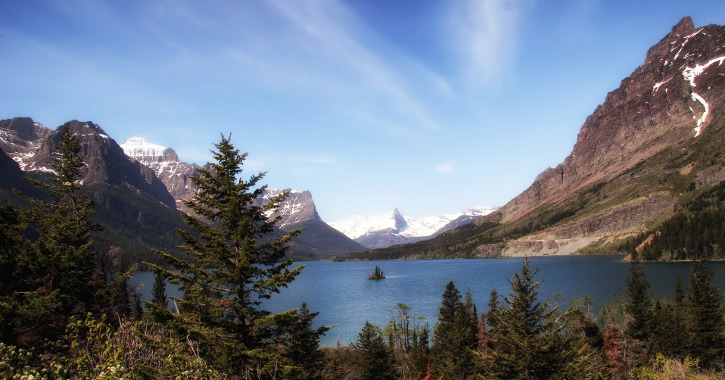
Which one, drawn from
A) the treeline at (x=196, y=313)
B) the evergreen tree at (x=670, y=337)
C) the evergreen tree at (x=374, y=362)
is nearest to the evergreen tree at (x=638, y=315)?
the evergreen tree at (x=670, y=337)

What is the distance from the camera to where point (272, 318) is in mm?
17266

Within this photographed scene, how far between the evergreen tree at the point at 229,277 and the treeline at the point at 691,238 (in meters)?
192

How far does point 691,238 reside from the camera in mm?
173625

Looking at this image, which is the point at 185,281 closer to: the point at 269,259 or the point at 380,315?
the point at 269,259

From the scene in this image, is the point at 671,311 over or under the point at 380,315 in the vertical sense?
over

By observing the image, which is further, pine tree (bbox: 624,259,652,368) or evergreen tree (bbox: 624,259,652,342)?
evergreen tree (bbox: 624,259,652,342)

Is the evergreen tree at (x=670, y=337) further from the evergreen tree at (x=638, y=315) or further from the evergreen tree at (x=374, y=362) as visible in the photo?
the evergreen tree at (x=374, y=362)

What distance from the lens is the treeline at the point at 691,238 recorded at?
164875 mm

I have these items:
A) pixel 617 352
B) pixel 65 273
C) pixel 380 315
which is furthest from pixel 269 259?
pixel 380 315

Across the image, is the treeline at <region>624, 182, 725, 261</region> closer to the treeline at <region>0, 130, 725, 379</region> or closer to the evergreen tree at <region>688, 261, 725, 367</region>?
the evergreen tree at <region>688, 261, 725, 367</region>

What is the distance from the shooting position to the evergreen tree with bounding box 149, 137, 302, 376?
16703 mm

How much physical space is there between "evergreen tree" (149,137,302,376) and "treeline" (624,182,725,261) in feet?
629

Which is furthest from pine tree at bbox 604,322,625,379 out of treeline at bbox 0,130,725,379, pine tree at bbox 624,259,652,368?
treeline at bbox 0,130,725,379

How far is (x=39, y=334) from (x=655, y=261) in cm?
22034
